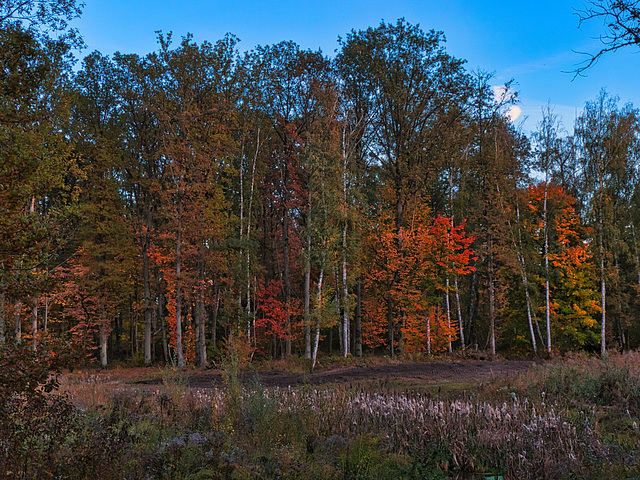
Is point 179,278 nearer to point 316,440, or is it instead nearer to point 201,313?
point 201,313

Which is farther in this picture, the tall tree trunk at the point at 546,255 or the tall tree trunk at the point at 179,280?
the tall tree trunk at the point at 546,255

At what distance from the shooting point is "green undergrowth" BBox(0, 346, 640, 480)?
4.64 metres

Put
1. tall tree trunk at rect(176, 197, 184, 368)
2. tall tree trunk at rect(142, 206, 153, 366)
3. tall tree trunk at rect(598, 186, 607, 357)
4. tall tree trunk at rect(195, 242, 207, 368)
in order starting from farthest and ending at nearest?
tall tree trunk at rect(142, 206, 153, 366)
tall tree trunk at rect(598, 186, 607, 357)
tall tree trunk at rect(195, 242, 207, 368)
tall tree trunk at rect(176, 197, 184, 368)

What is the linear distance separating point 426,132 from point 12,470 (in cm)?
2498

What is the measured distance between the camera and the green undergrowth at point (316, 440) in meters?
4.64

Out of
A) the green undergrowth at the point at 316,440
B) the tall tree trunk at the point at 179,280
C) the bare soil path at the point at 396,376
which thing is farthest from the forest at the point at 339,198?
the green undergrowth at the point at 316,440

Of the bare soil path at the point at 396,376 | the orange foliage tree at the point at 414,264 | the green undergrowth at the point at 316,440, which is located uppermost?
the orange foliage tree at the point at 414,264

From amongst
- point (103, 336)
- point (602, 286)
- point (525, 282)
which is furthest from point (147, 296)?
point (602, 286)

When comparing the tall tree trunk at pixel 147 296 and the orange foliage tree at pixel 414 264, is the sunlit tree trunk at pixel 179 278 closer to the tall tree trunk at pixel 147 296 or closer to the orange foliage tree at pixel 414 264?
the tall tree trunk at pixel 147 296

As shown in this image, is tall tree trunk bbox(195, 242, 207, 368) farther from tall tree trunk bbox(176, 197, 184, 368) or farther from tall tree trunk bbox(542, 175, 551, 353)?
tall tree trunk bbox(542, 175, 551, 353)

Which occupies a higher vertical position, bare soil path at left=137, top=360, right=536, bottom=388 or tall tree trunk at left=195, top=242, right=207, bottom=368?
tall tree trunk at left=195, top=242, right=207, bottom=368

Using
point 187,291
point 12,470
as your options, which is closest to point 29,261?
point 12,470

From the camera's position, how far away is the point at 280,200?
87.7 ft

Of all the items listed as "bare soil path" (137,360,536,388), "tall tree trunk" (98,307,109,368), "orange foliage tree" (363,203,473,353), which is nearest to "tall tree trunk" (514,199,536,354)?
"orange foliage tree" (363,203,473,353)
